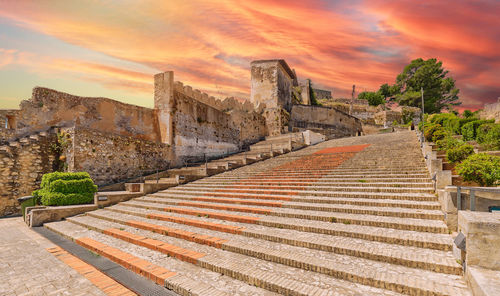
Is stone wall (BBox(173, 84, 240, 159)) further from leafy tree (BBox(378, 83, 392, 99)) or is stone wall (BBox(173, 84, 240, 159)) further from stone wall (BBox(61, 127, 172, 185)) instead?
leafy tree (BBox(378, 83, 392, 99))

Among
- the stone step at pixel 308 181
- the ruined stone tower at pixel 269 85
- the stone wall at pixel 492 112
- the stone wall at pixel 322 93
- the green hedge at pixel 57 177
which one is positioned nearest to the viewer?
the stone step at pixel 308 181

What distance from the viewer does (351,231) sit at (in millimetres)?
5016

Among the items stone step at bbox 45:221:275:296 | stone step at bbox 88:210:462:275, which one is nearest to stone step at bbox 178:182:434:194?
stone step at bbox 88:210:462:275

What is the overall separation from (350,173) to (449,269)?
270 inches

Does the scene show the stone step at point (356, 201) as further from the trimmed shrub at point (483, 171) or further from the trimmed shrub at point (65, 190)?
the trimmed shrub at point (65, 190)

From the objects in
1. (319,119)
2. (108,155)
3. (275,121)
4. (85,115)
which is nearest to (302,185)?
(108,155)

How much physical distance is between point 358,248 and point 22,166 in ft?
47.4

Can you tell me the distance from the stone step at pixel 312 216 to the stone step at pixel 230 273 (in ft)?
6.11

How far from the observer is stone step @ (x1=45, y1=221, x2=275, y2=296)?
3664mm

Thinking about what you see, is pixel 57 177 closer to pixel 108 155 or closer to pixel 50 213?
pixel 50 213

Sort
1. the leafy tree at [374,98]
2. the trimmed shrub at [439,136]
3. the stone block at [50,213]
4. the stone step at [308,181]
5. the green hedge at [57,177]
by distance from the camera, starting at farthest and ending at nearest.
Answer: the leafy tree at [374,98], the trimmed shrub at [439,136], the green hedge at [57,177], the stone block at [50,213], the stone step at [308,181]

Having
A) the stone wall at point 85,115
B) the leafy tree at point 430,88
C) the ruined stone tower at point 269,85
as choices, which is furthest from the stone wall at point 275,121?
the leafy tree at point 430,88

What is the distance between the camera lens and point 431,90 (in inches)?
1847

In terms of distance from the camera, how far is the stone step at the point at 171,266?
3.66m
